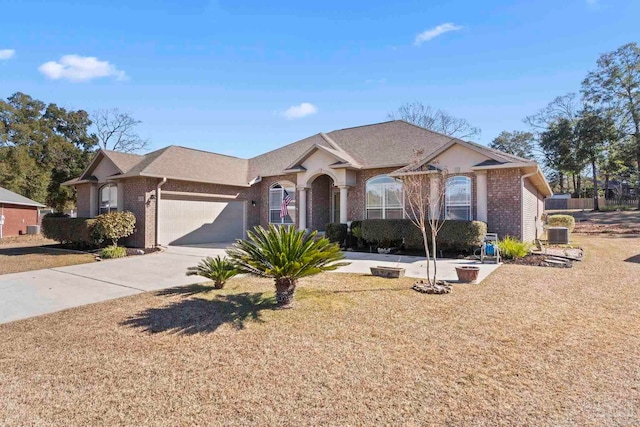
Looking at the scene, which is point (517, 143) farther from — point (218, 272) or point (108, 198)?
point (218, 272)

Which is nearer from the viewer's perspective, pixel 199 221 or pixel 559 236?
pixel 559 236

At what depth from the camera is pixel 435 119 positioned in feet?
128

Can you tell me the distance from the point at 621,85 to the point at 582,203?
45.8 ft

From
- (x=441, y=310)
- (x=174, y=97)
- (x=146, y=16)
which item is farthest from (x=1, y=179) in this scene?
(x=441, y=310)

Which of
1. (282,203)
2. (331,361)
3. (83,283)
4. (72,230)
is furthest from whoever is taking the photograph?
(282,203)

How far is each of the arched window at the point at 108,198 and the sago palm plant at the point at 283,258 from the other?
14.6 meters

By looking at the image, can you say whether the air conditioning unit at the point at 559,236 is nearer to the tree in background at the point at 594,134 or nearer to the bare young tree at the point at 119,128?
the tree in background at the point at 594,134

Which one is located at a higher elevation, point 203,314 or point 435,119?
point 435,119

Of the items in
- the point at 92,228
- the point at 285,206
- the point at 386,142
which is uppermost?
the point at 386,142

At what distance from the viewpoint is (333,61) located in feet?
55.1

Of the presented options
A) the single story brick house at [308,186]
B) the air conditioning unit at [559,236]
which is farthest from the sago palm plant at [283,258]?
the air conditioning unit at [559,236]

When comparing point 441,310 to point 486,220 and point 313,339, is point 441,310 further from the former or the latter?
point 486,220

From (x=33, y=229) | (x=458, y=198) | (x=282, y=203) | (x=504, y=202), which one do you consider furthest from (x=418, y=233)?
(x=33, y=229)

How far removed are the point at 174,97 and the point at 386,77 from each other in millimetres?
11881
